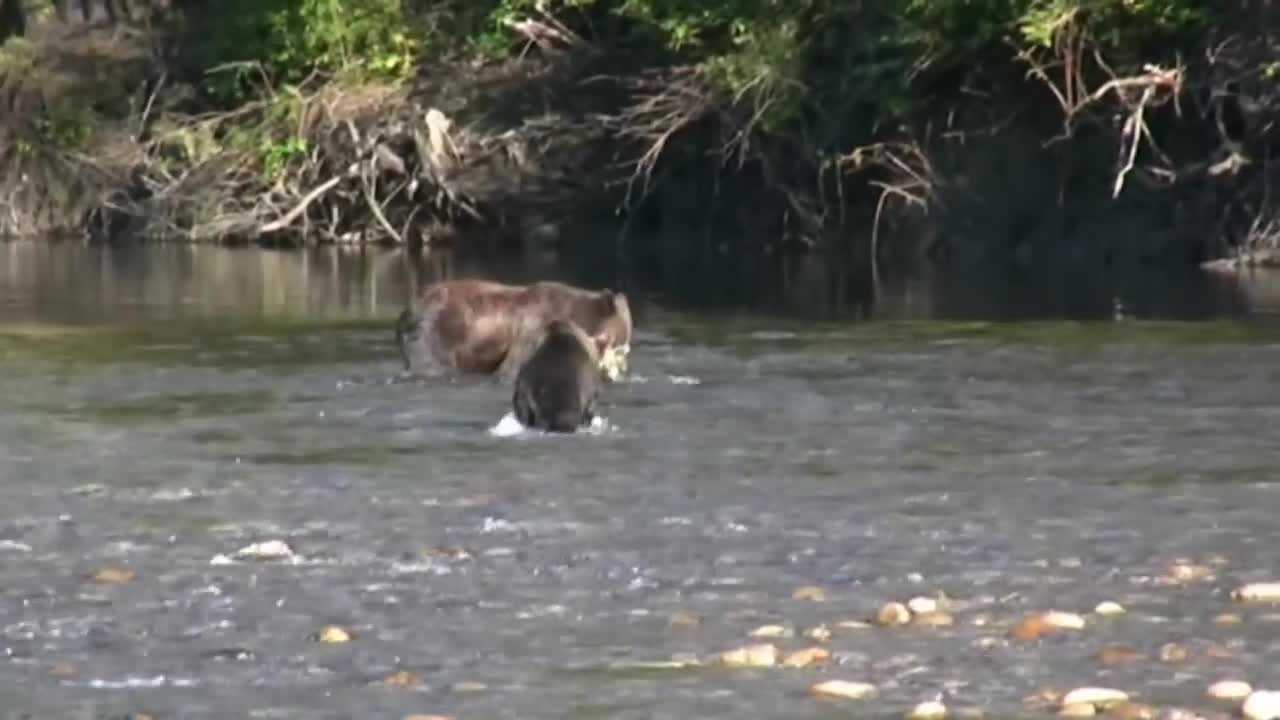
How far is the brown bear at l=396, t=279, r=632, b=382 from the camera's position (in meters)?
18.7

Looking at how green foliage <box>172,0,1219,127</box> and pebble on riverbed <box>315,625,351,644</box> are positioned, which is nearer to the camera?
pebble on riverbed <box>315,625,351,644</box>

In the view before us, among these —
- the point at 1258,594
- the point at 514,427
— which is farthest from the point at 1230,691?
the point at 514,427

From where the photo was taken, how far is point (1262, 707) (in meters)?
8.30

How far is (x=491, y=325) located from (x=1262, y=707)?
10.9 metres

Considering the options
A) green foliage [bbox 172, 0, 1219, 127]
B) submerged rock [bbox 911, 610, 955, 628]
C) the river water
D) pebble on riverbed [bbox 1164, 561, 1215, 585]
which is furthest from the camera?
green foliage [bbox 172, 0, 1219, 127]

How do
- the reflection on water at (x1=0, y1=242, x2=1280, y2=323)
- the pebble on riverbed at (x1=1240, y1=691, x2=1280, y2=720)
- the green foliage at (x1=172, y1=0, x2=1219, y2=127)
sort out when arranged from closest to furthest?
the pebble on riverbed at (x1=1240, y1=691, x2=1280, y2=720)
the reflection on water at (x1=0, y1=242, x2=1280, y2=323)
the green foliage at (x1=172, y1=0, x2=1219, y2=127)

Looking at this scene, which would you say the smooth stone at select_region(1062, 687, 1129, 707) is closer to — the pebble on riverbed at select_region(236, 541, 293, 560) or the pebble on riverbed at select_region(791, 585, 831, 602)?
the pebble on riverbed at select_region(791, 585, 831, 602)

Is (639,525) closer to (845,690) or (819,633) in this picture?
(819,633)

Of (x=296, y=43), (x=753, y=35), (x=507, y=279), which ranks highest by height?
(x=296, y=43)

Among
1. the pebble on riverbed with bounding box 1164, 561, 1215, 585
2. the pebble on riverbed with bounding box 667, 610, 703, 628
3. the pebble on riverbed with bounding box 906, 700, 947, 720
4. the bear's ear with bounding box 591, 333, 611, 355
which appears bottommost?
the pebble on riverbed with bounding box 906, 700, 947, 720

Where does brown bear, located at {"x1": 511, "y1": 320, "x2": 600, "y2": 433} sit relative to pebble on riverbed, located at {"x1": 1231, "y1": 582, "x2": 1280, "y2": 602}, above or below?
above

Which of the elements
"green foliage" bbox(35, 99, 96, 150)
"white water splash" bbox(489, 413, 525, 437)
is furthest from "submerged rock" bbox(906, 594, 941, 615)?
"green foliage" bbox(35, 99, 96, 150)

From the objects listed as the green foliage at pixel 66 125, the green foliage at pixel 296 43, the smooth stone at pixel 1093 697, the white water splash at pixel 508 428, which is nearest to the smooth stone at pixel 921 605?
the smooth stone at pixel 1093 697

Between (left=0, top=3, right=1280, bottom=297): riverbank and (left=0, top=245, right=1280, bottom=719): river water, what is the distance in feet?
30.4
